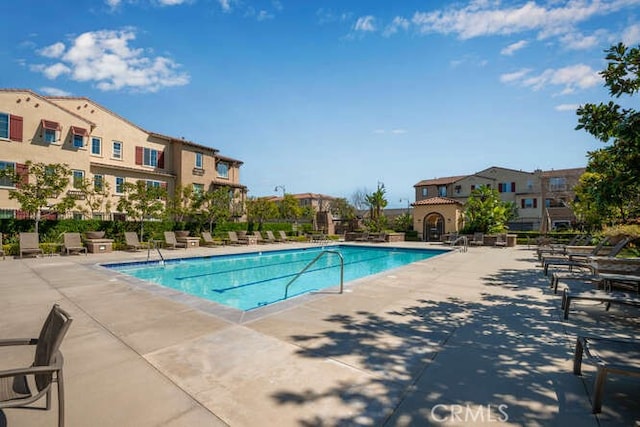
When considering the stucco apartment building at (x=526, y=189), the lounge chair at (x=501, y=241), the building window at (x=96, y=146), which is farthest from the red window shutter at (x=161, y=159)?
the lounge chair at (x=501, y=241)

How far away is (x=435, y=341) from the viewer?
4.38 meters

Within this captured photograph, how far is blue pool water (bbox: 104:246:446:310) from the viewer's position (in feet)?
32.1

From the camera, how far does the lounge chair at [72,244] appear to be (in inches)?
624

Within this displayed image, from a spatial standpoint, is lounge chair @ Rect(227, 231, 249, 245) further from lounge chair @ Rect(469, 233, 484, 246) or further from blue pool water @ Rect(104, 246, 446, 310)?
lounge chair @ Rect(469, 233, 484, 246)

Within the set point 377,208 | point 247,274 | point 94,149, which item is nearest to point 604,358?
point 247,274

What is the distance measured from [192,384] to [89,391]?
963 millimetres

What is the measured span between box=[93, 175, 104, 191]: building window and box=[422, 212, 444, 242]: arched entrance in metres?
28.0

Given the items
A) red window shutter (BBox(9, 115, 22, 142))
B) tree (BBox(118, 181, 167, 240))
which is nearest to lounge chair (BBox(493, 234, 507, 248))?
tree (BBox(118, 181, 167, 240))

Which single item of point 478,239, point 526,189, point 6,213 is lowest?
point 478,239

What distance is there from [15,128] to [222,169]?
18.0 metres

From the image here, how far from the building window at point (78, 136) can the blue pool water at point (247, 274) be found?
676 inches

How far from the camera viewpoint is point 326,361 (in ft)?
12.2

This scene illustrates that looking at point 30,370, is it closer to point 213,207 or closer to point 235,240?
point 235,240

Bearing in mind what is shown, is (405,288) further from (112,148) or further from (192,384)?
(112,148)
